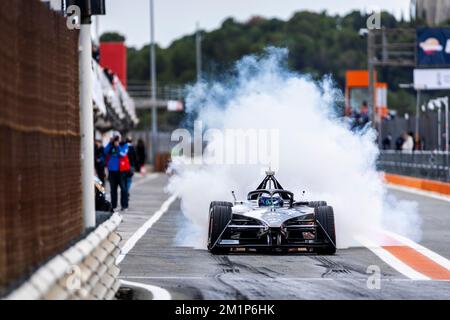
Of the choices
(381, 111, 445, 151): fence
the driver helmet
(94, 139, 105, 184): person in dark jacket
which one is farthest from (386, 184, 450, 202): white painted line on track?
the driver helmet

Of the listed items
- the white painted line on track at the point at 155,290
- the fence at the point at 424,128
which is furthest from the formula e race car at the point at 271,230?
the fence at the point at 424,128

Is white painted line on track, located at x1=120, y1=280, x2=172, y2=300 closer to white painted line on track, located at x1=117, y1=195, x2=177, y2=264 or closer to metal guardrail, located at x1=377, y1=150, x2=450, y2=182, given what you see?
white painted line on track, located at x1=117, y1=195, x2=177, y2=264

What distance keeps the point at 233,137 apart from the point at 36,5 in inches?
527

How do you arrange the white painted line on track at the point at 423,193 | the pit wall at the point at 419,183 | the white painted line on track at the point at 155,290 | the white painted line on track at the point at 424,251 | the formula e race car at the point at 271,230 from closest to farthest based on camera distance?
the white painted line on track at the point at 155,290 → the white painted line on track at the point at 424,251 → the formula e race car at the point at 271,230 → the white painted line on track at the point at 423,193 → the pit wall at the point at 419,183

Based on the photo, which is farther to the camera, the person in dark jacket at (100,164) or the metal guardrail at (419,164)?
the metal guardrail at (419,164)

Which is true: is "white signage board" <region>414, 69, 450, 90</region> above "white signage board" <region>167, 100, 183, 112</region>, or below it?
above

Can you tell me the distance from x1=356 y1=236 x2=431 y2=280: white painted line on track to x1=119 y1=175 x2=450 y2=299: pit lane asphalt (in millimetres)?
124

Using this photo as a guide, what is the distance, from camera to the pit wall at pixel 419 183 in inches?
1497

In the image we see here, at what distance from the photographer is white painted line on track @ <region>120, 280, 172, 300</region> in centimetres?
1232

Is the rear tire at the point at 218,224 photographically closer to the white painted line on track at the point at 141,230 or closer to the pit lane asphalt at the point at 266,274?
the pit lane asphalt at the point at 266,274

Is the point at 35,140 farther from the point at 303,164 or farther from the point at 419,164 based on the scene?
the point at 419,164

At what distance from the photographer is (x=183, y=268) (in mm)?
15891

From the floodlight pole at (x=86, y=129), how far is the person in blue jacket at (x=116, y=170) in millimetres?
17803
